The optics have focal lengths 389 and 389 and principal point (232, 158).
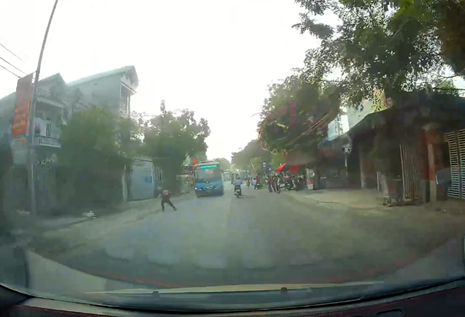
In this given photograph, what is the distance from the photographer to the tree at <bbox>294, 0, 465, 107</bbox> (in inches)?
181

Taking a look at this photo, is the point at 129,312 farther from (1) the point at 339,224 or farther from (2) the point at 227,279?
(1) the point at 339,224

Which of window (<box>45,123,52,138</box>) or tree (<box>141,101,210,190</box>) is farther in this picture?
tree (<box>141,101,210,190</box>)

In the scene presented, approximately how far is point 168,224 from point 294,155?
1143cm

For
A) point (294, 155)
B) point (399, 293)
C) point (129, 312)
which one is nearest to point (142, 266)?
point (129, 312)

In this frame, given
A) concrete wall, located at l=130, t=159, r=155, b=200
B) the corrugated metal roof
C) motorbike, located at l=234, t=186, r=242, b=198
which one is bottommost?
motorbike, located at l=234, t=186, r=242, b=198

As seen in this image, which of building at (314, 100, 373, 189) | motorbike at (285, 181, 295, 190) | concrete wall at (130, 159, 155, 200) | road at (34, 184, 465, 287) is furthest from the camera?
motorbike at (285, 181, 295, 190)

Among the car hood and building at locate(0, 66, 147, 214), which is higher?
building at locate(0, 66, 147, 214)

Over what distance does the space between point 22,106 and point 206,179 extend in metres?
4.61

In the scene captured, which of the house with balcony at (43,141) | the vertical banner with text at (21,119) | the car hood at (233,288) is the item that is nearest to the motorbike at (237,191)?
the house with balcony at (43,141)

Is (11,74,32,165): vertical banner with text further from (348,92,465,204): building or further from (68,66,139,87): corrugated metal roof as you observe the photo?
(348,92,465,204): building

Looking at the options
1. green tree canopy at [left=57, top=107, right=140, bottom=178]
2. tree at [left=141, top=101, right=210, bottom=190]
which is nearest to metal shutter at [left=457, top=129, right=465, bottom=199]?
tree at [left=141, top=101, right=210, bottom=190]

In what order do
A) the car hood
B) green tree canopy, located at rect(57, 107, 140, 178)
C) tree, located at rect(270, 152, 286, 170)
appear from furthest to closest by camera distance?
tree, located at rect(270, 152, 286, 170), green tree canopy, located at rect(57, 107, 140, 178), the car hood

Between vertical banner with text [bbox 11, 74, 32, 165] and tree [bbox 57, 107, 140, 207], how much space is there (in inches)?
15.8

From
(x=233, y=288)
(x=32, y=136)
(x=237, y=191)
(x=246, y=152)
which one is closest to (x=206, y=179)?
(x=246, y=152)
